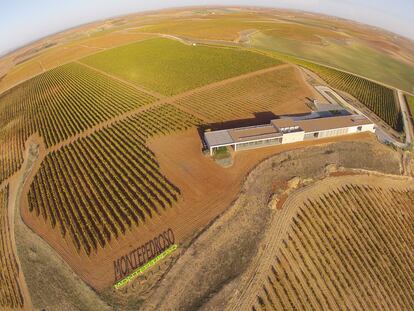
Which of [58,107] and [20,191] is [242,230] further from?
[58,107]

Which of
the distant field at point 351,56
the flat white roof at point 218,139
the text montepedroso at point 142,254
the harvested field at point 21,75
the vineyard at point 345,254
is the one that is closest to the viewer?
the vineyard at point 345,254

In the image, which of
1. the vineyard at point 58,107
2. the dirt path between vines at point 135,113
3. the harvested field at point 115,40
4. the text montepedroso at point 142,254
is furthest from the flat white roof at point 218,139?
the harvested field at point 115,40

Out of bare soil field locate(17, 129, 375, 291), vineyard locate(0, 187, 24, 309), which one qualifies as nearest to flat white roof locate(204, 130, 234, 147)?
bare soil field locate(17, 129, 375, 291)

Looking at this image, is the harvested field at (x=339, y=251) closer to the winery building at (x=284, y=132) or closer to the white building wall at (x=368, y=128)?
the winery building at (x=284, y=132)

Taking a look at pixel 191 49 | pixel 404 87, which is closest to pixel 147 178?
pixel 191 49

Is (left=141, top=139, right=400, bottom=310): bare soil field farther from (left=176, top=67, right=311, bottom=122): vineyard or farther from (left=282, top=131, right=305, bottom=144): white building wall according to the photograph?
(left=176, top=67, right=311, bottom=122): vineyard

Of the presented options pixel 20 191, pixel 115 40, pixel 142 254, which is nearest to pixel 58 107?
pixel 20 191

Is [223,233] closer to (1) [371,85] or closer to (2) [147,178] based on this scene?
(2) [147,178]
